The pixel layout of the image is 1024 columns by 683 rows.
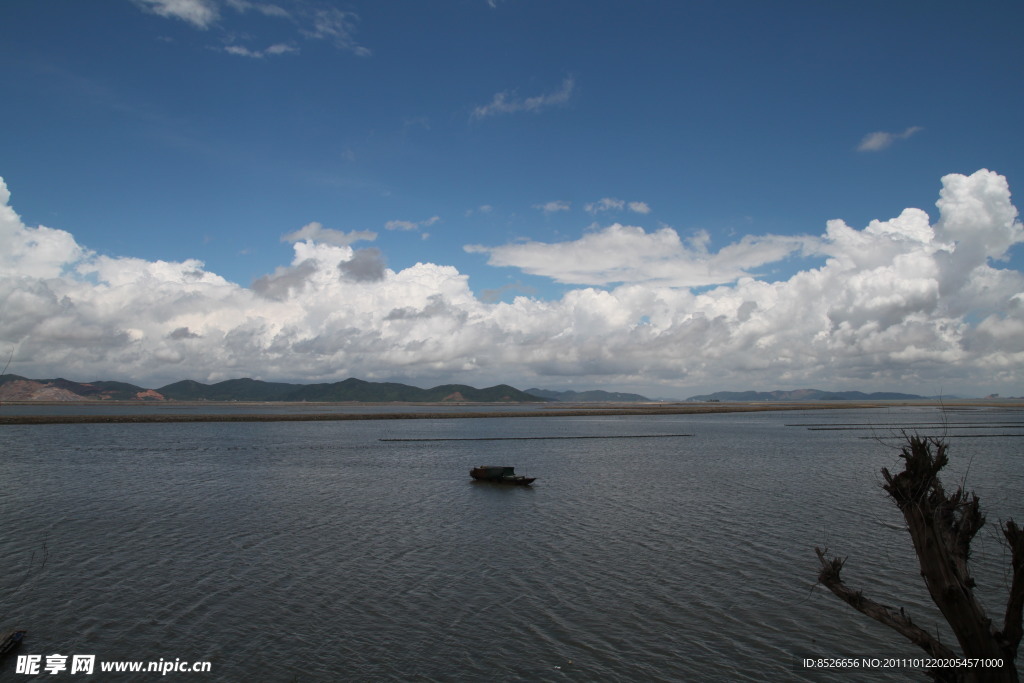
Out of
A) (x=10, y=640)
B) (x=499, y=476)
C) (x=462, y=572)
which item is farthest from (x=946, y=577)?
(x=499, y=476)

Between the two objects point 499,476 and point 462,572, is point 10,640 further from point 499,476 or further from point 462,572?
point 499,476

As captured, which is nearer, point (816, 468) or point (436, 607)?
point (436, 607)

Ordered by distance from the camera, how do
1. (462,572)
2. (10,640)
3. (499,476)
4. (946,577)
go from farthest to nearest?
(499,476), (462,572), (10,640), (946,577)

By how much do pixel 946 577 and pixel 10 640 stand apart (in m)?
21.1

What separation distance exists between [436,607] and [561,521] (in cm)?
1441

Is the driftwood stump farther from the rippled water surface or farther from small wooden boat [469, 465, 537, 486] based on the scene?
small wooden boat [469, 465, 537, 486]

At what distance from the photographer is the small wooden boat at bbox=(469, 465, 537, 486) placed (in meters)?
45.2

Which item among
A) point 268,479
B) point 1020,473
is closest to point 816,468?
point 1020,473

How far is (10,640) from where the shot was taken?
606 inches

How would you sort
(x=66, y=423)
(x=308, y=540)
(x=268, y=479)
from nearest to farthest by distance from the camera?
(x=308, y=540) → (x=268, y=479) → (x=66, y=423)

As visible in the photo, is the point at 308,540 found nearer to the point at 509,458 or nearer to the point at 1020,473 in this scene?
the point at 509,458

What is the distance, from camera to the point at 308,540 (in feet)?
89.2

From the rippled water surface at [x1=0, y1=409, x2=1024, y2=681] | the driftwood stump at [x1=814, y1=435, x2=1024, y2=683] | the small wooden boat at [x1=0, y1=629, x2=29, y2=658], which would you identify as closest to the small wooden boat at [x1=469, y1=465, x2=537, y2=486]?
the rippled water surface at [x1=0, y1=409, x2=1024, y2=681]

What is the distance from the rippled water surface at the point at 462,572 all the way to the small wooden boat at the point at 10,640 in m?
0.33
